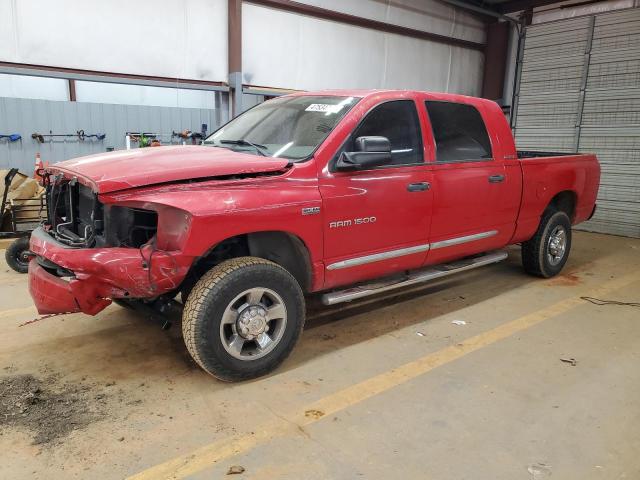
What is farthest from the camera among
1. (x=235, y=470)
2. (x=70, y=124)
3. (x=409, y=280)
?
(x=70, y=124)

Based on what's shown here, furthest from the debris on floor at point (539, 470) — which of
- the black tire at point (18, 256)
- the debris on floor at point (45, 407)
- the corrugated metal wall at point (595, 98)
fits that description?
the corrugated metal wall at point (595, 98)

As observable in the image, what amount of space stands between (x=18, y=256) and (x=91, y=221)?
2.92 metres

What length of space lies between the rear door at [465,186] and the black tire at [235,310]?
1464 mm

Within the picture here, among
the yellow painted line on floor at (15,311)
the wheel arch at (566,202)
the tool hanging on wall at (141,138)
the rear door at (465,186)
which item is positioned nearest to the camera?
the rear door at (465,186)

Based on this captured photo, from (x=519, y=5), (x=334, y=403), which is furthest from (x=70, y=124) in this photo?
(x=519, y=5)

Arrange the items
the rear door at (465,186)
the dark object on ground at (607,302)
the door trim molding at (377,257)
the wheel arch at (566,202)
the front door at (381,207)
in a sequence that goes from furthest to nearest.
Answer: the wheel arch at (566,202) < the dark object on ground at (607,302) < the rear door at (465,186) < the door trim molding at (377,257) < the front door at (381,207)

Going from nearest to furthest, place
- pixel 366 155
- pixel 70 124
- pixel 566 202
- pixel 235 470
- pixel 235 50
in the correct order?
pixel 235 470 → pixel 366 155 → pixel 566 202 → pixel 70 124 → pixel 235 50

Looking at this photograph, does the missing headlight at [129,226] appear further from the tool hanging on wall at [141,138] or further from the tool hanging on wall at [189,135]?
the tool hanging on wall at [189,135]

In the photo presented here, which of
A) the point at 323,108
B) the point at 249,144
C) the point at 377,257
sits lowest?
the point at 377,257

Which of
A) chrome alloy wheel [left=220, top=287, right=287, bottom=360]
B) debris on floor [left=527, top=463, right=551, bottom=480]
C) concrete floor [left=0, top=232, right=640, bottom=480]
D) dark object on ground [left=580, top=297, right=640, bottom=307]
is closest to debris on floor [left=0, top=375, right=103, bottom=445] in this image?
concrete floor [left=0, top=232, right=640, bottom=480]

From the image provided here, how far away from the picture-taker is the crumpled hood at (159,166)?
266 cm

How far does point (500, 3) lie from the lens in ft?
38.7

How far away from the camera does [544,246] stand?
5230 mm

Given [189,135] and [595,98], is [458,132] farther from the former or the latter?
[595,98]
